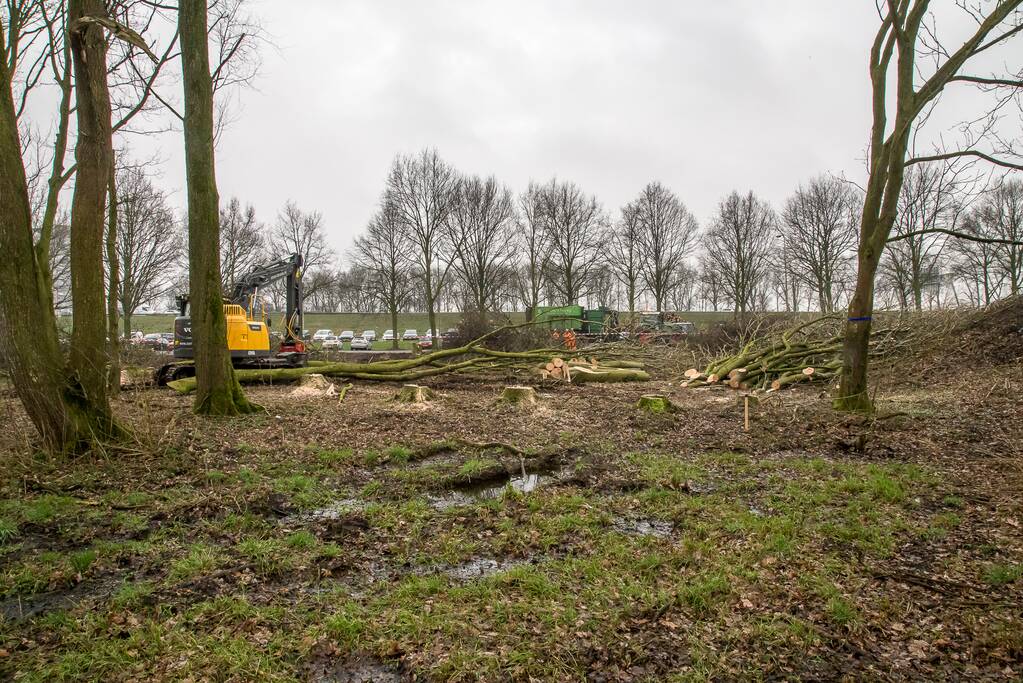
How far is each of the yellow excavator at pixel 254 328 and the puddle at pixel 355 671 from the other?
1272cm

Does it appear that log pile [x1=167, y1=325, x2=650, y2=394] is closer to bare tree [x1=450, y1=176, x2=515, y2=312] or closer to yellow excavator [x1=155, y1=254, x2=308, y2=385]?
yellow excavator [x1=155, y1=254, x2=308, y2=385]

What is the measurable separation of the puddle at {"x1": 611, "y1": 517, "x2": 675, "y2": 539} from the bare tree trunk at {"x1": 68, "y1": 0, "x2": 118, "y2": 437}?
6241mm

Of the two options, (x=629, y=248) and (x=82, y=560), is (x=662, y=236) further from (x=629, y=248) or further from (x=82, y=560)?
(x=82, y=560)

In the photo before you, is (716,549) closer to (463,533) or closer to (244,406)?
(463,533)

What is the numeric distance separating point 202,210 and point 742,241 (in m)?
32.2

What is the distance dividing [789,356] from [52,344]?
1477cm

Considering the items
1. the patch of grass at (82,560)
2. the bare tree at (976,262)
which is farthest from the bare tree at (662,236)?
the patch of grass at (82,560)

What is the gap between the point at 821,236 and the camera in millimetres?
31922

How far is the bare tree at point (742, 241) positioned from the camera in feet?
116

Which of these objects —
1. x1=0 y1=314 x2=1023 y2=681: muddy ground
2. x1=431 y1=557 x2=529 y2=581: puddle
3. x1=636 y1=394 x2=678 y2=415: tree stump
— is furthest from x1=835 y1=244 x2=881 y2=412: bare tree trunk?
x1=431 y1=557 x2=529 y2=581: puddle

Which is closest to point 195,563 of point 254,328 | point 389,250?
point 254,328

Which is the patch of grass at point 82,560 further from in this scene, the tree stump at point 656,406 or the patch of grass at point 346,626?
the tree stump at point 656,406

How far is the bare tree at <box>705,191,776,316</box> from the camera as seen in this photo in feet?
116

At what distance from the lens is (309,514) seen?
5625mm
